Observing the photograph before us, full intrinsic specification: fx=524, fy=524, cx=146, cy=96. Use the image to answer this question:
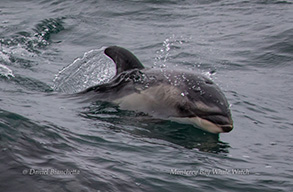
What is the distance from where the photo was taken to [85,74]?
969 centimetres

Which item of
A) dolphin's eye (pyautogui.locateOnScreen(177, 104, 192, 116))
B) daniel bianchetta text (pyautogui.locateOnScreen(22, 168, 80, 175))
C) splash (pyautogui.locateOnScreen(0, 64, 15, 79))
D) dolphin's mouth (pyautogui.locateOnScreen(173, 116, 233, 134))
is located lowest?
daniel bianchetta text (pyautogui.locateOnScreen(22, 168, 80, 175))

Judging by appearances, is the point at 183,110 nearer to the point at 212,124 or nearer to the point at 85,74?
the point at 212,124

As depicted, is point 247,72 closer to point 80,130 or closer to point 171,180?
point 80,130

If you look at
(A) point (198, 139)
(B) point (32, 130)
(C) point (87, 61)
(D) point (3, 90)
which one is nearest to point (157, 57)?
(C) point (87, 61)

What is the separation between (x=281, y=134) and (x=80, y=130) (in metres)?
3.00

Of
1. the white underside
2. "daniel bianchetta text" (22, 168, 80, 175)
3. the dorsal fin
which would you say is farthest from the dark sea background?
the dorsal fin

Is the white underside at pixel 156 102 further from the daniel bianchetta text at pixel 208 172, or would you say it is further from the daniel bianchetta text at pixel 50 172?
the daniel bianchetta text at pixel 50 172

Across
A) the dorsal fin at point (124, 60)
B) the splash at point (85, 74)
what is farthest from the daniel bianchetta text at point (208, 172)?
the splash at point (85, 74)

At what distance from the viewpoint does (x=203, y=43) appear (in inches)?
546

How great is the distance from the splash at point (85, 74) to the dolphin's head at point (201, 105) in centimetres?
233

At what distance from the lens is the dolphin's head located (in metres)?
6.47

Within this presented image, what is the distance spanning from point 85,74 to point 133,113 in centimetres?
283

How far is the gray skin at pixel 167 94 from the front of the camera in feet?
21.4

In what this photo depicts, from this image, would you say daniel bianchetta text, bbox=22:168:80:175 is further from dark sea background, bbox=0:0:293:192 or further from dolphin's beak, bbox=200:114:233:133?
dolphin's beak, bbox=200:114:233:133
